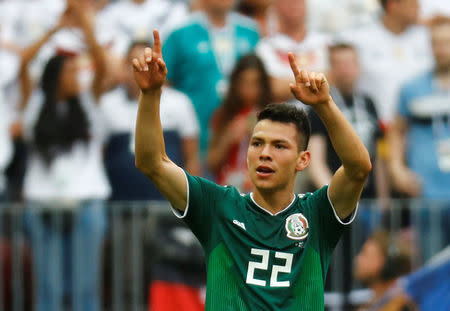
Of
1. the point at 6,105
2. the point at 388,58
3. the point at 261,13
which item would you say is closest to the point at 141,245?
the point at 6,105

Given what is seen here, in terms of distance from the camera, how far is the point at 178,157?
953 cm

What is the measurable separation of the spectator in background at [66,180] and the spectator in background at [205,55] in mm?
822

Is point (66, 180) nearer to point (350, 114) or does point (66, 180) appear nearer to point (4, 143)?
point (4, 143)

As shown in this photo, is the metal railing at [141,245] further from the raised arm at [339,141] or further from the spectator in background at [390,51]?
the raised arm at [339,141]

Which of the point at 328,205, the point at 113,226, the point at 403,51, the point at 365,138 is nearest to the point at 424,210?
the point at 365,138

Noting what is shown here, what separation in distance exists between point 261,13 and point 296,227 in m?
5.80

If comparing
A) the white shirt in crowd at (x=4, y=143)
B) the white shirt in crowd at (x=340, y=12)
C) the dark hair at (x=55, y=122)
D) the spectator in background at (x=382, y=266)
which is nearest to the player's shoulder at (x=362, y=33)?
the white shirt in crowd at (x=340, y=12)

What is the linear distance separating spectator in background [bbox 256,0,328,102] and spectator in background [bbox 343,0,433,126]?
379 millimetres

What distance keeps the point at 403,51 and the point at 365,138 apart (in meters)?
1.41

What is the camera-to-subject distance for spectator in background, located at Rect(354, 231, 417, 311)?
8.80m

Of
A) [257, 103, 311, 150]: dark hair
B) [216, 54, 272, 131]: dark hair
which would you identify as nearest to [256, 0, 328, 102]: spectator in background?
[216, 54, 272, 131]: dark hair

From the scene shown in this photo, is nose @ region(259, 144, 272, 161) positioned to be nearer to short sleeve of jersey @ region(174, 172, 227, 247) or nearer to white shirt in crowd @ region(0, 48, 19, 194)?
short sleeve of jersey @ region(174, 172, 227, 247)

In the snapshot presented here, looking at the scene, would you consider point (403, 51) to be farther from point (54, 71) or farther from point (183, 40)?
point (54, 71)

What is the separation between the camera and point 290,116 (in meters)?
5.49
